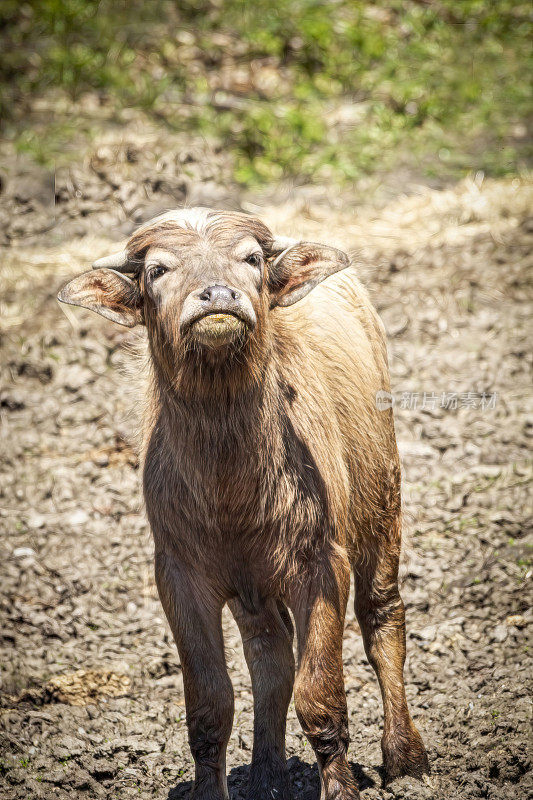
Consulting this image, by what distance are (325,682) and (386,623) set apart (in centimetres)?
105

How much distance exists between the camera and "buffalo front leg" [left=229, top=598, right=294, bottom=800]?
458 centimetres

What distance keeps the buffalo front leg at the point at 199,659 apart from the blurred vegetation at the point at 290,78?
7871 millimetres

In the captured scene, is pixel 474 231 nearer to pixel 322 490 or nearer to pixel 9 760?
pixel 322 490

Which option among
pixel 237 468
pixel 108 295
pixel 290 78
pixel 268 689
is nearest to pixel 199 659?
pixel 268 689

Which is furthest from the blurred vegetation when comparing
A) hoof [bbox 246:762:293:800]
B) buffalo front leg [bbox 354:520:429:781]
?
hoof [bbox 246:762:293:800]

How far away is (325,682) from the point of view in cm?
407

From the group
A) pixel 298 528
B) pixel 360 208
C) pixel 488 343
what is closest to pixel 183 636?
pixel 298 528

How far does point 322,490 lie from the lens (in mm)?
4250

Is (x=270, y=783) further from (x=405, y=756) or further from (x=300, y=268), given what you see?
(x=300, y=268)

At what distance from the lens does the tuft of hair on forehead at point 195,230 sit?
391cm

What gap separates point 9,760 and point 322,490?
2.16m

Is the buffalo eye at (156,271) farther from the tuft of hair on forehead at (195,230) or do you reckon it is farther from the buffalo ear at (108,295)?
the buffalo ear at (108,295)

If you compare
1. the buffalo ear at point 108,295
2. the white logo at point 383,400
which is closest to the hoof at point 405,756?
the white logo at point 383,400

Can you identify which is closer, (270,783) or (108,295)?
(108,295)
